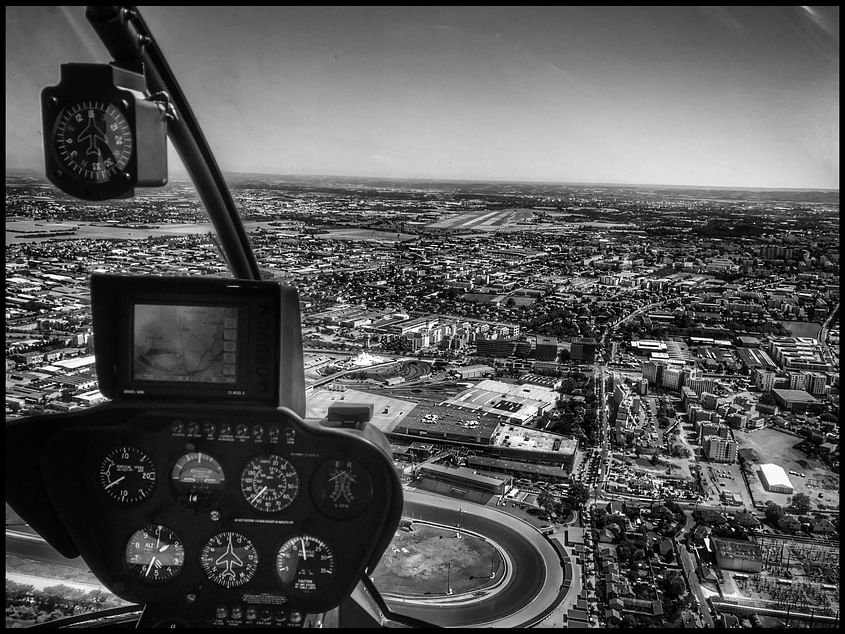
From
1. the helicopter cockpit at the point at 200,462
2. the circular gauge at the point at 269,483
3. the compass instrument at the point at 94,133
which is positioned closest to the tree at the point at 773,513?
the helicopter cockpit at the point at 200,462

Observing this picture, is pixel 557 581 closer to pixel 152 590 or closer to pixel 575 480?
pixel 575 480

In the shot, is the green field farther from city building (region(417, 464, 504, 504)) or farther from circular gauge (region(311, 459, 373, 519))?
circular gauge (region(311, 459, 373, 519))

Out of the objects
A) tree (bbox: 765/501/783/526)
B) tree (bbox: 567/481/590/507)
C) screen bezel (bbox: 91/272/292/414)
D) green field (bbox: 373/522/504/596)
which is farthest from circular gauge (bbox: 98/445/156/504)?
tree (bbox: 765/501/783/526)

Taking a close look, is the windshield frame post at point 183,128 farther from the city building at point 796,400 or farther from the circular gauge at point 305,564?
the city building at point 796,400

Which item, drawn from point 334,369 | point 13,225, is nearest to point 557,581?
point 334,369

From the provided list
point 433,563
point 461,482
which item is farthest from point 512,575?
point 461,482

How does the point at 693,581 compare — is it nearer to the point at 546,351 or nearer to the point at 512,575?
the point at 512,575

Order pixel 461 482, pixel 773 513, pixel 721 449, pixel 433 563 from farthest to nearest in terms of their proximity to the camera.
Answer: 1. pixel 721 449
2. pixel 461 482
3. pixel 773 513
4. pixel 433 563
